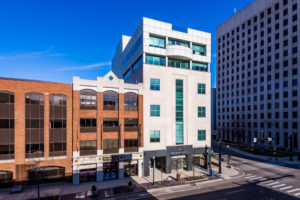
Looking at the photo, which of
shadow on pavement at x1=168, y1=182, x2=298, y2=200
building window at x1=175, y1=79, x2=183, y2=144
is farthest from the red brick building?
shadow on pavement at x1=168, y1=182, x2=298, y2=200

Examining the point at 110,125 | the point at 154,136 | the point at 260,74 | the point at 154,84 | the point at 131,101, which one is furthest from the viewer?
the point at 260,74

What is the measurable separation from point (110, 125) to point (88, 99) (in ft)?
19.1

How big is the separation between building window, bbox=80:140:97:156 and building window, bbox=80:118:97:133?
1828mm

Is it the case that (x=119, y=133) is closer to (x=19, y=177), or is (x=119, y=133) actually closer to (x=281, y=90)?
(x=19, y=177)

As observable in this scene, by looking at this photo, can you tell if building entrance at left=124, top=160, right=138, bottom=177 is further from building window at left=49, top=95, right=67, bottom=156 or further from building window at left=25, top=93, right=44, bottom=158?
building window at left=25, top=93, right=44, bottom=158

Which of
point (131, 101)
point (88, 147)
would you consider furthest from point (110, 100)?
point (88, 147)

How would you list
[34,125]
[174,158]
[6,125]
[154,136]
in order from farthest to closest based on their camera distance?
1. [174,158]
2. [154,136]
3. [34,125]
4. [6,125]

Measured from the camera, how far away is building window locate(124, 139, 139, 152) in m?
29.7

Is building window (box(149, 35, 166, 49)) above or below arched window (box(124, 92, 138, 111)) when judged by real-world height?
above

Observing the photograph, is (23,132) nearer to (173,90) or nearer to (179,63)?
(173,90)

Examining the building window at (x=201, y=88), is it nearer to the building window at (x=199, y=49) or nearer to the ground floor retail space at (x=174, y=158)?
the building window at (x=199, y=49)

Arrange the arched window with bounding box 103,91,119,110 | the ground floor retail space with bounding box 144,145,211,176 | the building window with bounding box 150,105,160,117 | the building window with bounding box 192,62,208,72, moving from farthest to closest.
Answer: the building window with bounding box 192,62,208,72 < the building window with bounding box 150,105,160,117 < the ground floor retail space with bounding box 144,145,211,176 < the arched window with bounding box 103,91,119,110

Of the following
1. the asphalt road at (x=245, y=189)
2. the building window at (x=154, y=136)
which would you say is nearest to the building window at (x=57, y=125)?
the asphalt road at (x=245, y=189)

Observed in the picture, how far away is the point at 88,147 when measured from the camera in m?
27.5
